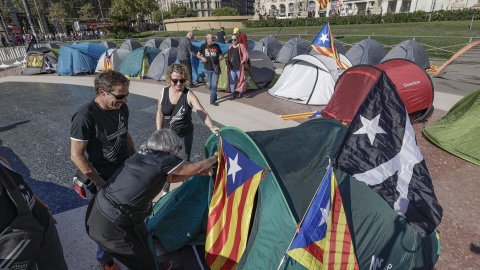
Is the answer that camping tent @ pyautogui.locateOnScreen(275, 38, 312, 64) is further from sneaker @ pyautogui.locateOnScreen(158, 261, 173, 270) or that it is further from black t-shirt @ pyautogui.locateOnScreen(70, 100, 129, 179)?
sneaker @ pyautogui.locateOnScreen(158, 261, 173, 270)

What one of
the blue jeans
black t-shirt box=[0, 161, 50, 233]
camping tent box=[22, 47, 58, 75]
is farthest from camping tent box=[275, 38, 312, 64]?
black t-shirt box=[0, 161, 50, 233]

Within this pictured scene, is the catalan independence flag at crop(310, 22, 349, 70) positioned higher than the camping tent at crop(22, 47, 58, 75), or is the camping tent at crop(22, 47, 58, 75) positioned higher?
the catalan independence flag at crop(310, 22, 349, 70)

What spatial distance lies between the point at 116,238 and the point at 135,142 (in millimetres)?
4020

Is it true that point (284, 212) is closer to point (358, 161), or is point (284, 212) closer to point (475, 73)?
point (358, 161)

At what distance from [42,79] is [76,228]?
12.9m

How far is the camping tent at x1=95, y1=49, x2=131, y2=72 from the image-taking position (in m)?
13.0

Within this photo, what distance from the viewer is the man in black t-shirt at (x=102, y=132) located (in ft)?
7.89

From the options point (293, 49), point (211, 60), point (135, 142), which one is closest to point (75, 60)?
point (211, 60)

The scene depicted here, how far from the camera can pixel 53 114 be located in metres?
7.98

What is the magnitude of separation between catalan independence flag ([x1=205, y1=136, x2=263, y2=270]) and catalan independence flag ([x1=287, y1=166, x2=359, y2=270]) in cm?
57

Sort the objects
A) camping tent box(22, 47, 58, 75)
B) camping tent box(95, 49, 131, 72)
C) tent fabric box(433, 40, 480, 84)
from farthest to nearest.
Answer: camping tent box(22, 47, 58, 75) < camping tent box(95, 49, 131, 72) < tent fabric box(433, 40, 480, 84)

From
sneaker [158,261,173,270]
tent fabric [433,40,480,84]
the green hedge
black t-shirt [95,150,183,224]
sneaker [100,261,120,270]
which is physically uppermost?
the green hedge

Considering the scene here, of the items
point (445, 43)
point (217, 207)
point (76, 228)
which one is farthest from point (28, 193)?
point (445, 43)

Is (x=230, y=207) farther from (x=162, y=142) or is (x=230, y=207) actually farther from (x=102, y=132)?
(x=102, y=132)
